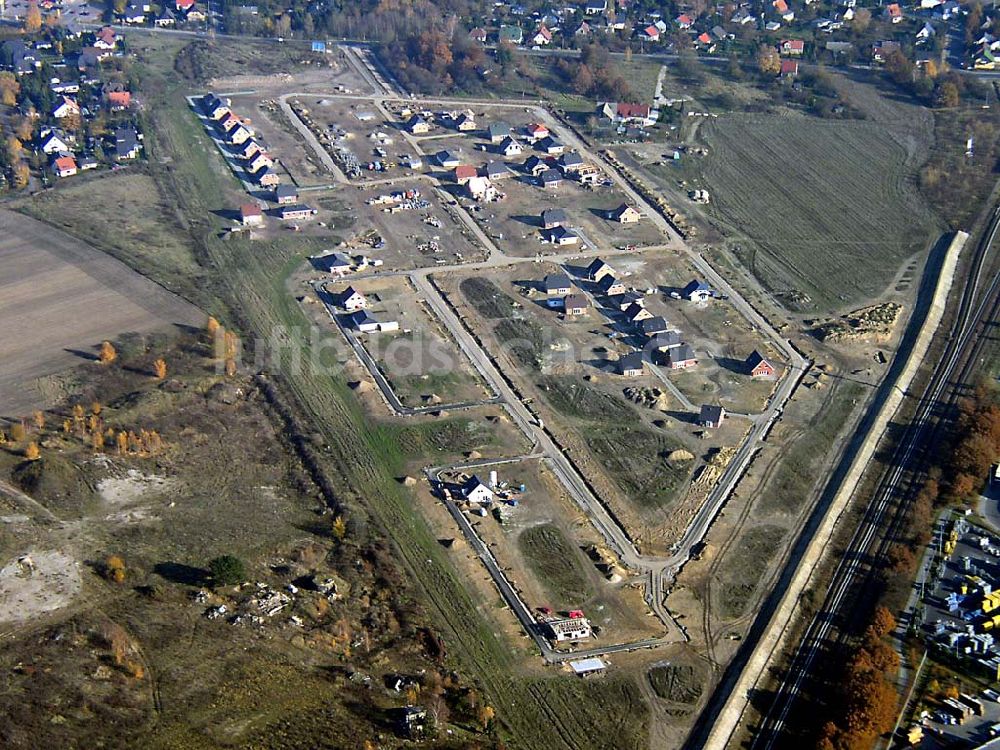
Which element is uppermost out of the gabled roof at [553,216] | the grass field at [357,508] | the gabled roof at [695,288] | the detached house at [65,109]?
the gabled roof at [695,288]

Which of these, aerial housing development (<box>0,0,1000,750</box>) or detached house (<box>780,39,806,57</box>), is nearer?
aerial housing development (<box>0,0,1000,750</box>)

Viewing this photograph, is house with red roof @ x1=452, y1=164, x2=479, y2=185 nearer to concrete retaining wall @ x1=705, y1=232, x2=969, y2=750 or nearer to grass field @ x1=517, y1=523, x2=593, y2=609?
concrete retaining wall @ x1=705, y1=232, x2=969, y2=750

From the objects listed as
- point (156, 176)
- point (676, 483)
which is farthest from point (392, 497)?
point (156, 176)

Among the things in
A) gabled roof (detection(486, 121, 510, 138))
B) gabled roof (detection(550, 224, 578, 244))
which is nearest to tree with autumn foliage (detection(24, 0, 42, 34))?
gabled roof (detection(486, 121, 510, 138))

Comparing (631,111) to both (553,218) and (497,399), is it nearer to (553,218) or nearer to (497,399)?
(553,218)

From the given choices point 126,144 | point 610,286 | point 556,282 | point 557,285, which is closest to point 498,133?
point 556,282

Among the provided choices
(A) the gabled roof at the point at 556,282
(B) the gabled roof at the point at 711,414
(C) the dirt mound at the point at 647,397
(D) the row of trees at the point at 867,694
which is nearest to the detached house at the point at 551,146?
(A) the gabled roof at the point at 556,282

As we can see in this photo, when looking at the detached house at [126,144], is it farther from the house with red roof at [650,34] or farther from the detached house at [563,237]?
the house with red roof at [650,34]
